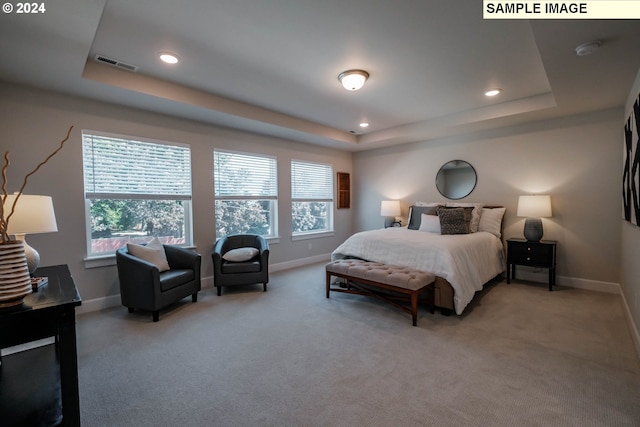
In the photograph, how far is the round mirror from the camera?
5102 mm

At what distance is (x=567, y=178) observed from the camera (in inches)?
164

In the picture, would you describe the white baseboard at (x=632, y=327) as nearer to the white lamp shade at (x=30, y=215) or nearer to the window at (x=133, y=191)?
the white lamp shade at (x=30, y=215)

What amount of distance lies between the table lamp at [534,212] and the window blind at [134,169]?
480 cm

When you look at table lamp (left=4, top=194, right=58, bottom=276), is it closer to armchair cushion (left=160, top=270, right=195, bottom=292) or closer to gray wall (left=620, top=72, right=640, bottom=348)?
armchair cushion (left=160, top=270, right=195, bottom=292)

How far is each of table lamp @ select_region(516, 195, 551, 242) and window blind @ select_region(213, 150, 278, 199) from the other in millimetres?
3887

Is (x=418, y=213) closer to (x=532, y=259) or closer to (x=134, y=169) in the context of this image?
(x=532, y=259)

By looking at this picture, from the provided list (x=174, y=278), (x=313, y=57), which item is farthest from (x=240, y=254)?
(x=313, y=57)

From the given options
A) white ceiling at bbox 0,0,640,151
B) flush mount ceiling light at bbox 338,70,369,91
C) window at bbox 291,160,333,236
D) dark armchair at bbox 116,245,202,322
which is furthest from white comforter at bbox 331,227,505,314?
dark armchair at bbox 116,245,202,322

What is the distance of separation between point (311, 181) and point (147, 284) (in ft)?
11.9

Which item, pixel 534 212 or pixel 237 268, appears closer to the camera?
pixel 237 268

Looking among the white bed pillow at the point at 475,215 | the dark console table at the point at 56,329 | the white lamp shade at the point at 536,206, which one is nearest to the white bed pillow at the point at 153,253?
the dark console table at the point at 56,329

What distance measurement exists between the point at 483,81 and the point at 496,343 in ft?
9.09

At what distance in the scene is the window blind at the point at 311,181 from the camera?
568 centimetres

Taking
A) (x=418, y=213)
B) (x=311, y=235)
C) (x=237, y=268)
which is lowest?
(x=237, y=268)
